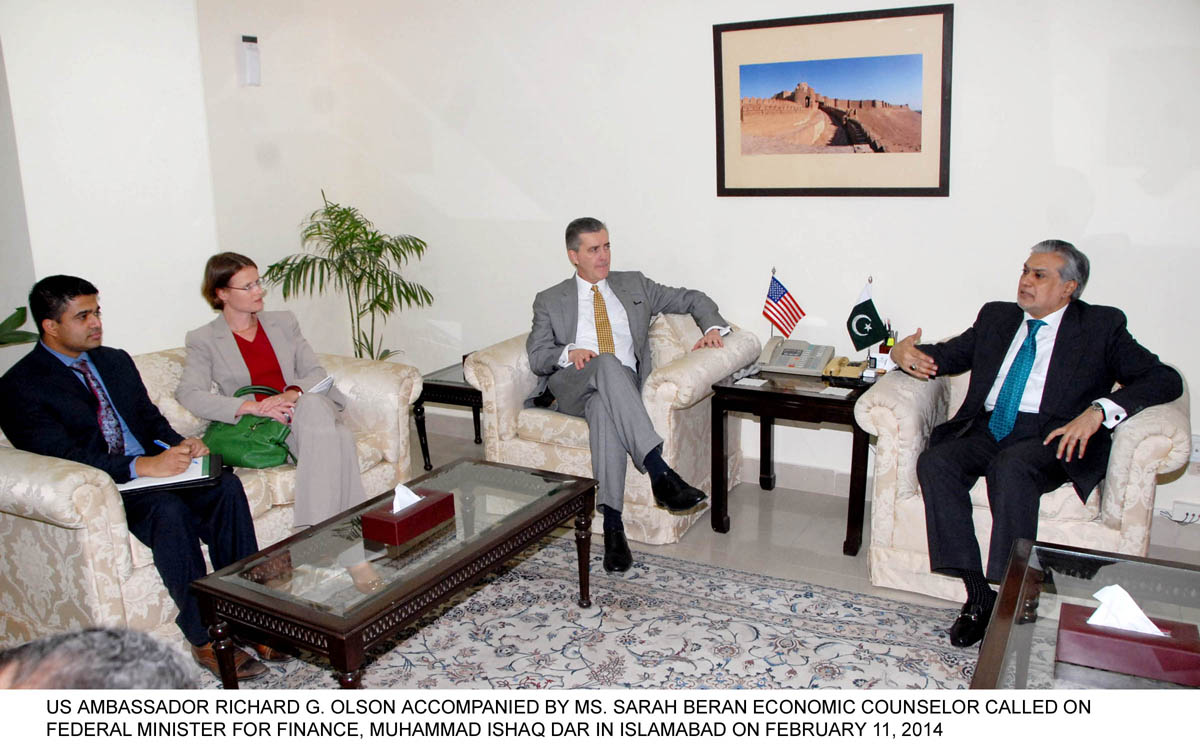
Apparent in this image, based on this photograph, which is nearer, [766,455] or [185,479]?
[185,479]

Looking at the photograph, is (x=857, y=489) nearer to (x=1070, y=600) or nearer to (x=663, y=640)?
(x=663, y=640)

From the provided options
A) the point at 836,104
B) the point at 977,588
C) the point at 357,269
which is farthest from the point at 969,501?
the point at 357,269

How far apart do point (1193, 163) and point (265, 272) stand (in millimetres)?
4665

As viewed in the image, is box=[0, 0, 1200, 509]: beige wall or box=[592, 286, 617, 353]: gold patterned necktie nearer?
box=[0, 0, 1200, 509]: beige wall

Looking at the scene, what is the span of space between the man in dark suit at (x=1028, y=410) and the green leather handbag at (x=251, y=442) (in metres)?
2.57

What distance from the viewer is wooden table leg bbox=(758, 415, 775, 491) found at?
196 inches

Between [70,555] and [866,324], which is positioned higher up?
[866,324]

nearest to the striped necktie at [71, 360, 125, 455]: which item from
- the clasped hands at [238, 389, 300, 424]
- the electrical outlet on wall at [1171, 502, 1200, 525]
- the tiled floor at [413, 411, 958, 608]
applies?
the clasped hands at [238, 389, 300, 424]

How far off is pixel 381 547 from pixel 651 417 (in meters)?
1.50

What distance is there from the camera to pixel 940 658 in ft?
10.9

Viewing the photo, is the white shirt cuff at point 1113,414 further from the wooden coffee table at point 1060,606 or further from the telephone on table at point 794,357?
the telephone on table at point 794,357

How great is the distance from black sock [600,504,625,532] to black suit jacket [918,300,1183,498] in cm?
135

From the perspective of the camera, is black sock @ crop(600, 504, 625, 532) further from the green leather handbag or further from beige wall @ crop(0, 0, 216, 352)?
beige wall @ crop(0, 0, 216, 352)

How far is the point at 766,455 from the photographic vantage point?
5004 millimetres
